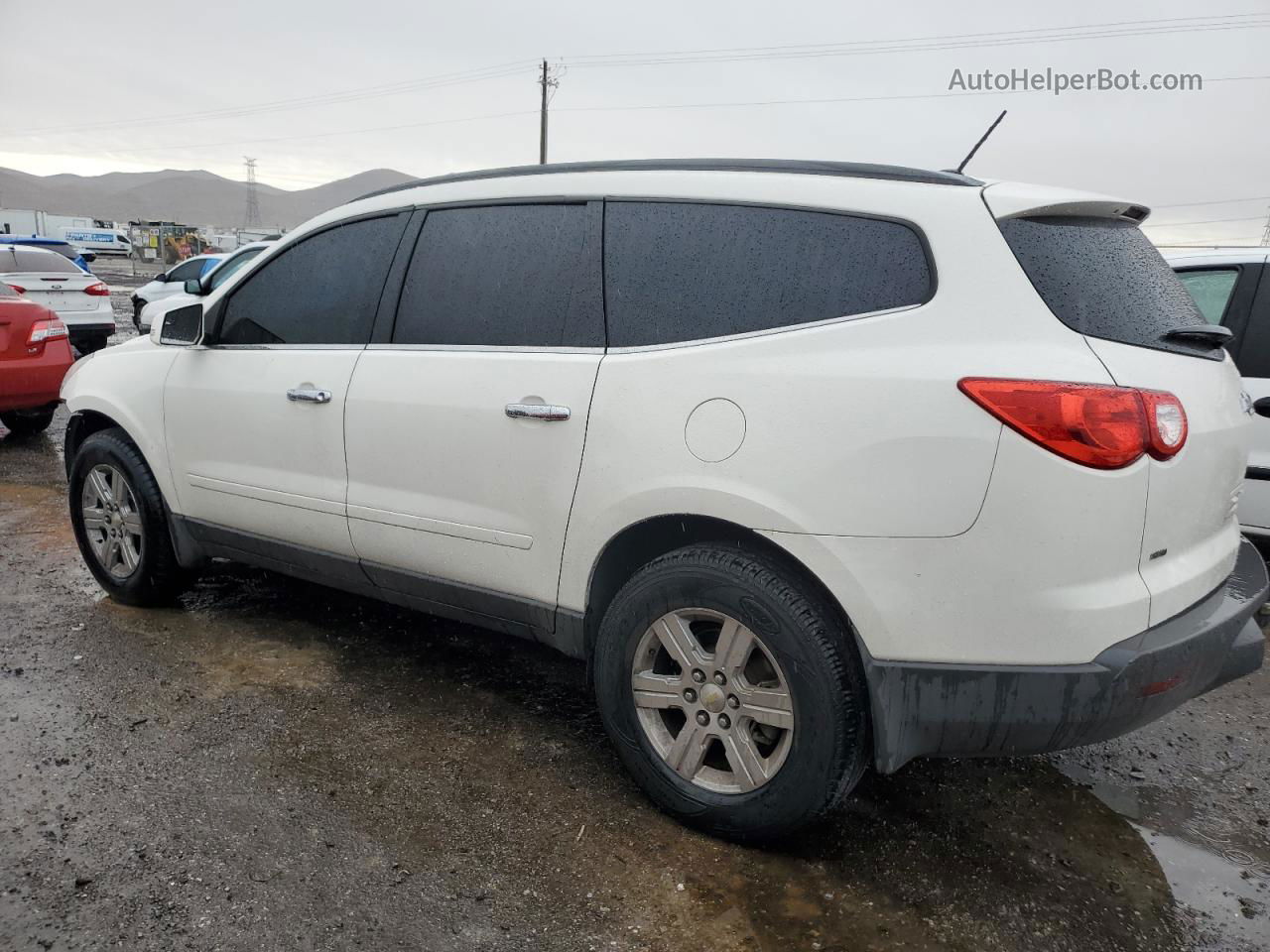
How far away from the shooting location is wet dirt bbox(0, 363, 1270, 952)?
229 cm

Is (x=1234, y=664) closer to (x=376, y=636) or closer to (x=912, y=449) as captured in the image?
(x=912, y=449)

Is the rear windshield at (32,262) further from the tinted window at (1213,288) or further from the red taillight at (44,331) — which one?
the tinted window at (1213,288)

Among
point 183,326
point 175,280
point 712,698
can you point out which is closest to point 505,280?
point 712,698

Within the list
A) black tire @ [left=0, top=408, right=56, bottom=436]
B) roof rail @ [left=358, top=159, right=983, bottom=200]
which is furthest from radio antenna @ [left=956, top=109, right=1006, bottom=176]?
black tire @ [left=0, top=408, right=56, bottom=436]

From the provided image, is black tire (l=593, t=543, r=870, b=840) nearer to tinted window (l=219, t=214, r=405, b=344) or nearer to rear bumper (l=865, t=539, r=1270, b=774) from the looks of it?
rear bumper (l=865, t=539, r=1270, b=774)

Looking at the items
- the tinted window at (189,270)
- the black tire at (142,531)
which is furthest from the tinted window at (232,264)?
the black tire at (142,531)

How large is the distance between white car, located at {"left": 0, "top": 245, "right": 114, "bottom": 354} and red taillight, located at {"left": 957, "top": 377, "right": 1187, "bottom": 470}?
13242mm

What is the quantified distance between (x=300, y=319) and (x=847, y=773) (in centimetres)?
254

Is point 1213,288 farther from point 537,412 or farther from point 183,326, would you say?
point 183,326

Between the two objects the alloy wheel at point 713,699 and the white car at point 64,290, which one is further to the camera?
the white car at point 64,290

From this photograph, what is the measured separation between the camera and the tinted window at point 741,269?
2385mm

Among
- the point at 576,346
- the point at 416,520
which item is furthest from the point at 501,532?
the point at 576,346

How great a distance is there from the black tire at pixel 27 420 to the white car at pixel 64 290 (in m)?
4.50

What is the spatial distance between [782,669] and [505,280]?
1500 millimetres
